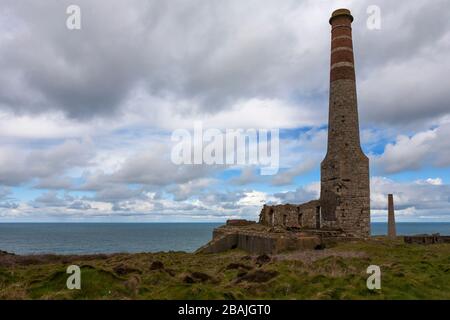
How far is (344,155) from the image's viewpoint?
1190 inches

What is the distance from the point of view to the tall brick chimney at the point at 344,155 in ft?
98.7

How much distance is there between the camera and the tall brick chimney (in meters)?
30.1

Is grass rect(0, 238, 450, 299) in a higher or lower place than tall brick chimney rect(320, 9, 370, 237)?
lower

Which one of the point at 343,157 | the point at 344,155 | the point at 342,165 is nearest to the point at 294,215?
the point at 342,165

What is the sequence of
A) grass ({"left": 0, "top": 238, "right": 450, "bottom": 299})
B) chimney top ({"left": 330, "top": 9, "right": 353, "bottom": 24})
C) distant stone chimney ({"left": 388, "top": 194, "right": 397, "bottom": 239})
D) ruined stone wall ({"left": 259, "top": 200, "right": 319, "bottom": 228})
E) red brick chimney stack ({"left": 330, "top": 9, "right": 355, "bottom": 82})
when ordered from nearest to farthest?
grass ({"left": 0, "top": 238, "right": 450, "bottom": 299})
red brick chimney stack ({"left": 330, "top": 9, "right": 355, "bottom": 82})
chimney top ({"left": 330, "top": 9, "right": 353, "bottom": 24})
ruined stone wall ({"left": 259, "top": 200, "right": 319, "bottom": 228})
distant stone chimney ({"left": 388, "top": 194, "right": 397, "bottom": 239})

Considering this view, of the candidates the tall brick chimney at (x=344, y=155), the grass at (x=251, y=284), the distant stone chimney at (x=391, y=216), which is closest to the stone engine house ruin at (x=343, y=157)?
the tall brick chimney at (x=344, y=155)

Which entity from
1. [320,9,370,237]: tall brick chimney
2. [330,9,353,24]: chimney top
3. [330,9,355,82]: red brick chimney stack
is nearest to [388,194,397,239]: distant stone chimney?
[320,9,370,237]: tall brick chimney

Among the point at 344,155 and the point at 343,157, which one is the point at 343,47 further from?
the point at 343,157

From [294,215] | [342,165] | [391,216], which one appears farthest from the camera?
[391,216]

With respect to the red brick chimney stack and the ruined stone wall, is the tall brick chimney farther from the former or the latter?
the ruined stone wall

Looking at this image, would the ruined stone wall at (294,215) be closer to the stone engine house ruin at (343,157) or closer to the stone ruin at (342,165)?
the stone ruin at (342,165)

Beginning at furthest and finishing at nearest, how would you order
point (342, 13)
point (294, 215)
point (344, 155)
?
point (294, 215)
point (342, 13)
point (344, 155)
